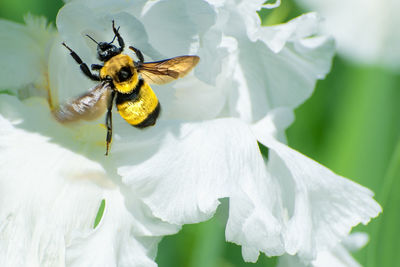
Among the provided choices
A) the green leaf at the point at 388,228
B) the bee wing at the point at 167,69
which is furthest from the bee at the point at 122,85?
the green leaf at the point at 388,228

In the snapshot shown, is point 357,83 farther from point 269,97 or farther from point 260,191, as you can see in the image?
point 260,191

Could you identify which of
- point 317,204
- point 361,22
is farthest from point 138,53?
point 361,22

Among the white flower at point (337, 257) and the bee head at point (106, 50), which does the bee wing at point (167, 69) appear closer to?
the bee head at point (106, 50)

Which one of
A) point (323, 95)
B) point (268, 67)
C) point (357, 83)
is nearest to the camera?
point (268, 67)

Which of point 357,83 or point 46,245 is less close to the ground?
point 46,245

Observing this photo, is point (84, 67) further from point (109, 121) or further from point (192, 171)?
point (192, 171)

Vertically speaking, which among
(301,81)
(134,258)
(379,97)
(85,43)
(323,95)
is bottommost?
(323,95)

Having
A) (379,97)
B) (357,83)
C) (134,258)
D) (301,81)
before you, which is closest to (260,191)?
(134,258)
